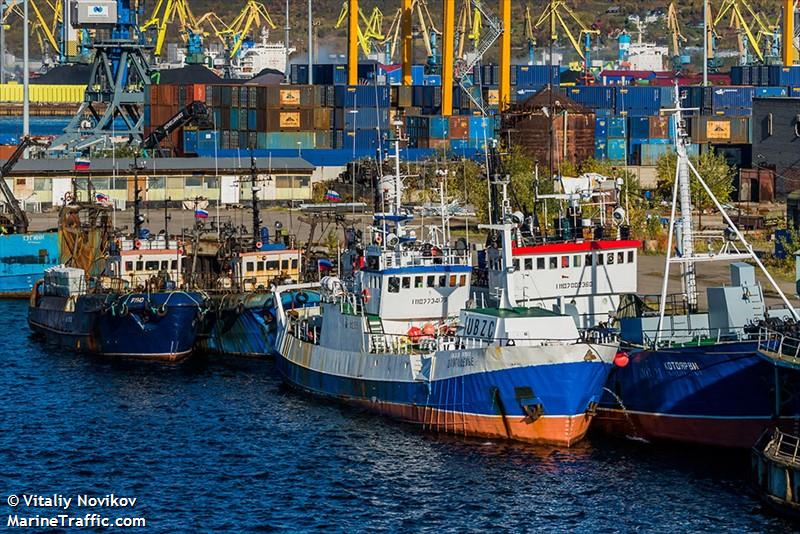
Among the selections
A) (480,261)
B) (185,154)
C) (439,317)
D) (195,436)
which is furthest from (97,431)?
(185,154)

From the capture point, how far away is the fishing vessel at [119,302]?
6975 centimetres

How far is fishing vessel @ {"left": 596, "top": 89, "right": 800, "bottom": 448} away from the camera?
49.2m

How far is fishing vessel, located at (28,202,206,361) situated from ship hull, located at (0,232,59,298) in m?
7.19

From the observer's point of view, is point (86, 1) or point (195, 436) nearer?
point (195, 436)

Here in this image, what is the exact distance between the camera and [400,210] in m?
61.9

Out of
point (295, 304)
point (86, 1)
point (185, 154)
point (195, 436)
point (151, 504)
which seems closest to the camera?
point (151, 504)

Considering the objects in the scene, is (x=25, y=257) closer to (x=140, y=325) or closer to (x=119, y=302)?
(x=119, y=302)

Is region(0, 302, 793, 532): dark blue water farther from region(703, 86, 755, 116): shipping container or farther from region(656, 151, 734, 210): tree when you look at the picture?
region(703, 86, 755, 116): shipping container

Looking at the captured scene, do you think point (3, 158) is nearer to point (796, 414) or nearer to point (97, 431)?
point (97, 431)

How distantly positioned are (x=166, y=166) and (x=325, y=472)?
75823 millimetres

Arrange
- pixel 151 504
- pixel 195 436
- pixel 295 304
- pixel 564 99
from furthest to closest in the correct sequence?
pixel 564 99 → pixel 295 304 → pixel 195 436 → pixel 151 504

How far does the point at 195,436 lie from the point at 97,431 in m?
3.67

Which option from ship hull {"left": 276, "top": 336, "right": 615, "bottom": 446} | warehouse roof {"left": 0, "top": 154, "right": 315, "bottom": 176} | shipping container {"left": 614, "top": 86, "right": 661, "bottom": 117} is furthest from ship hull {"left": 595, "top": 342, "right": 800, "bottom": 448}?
shipping container {"left": 614, "top": 86, "right": 661, "bottom": 117}

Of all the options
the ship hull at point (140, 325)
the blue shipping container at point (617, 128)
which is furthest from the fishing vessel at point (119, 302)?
the blue shipping container at point (617, 128)
